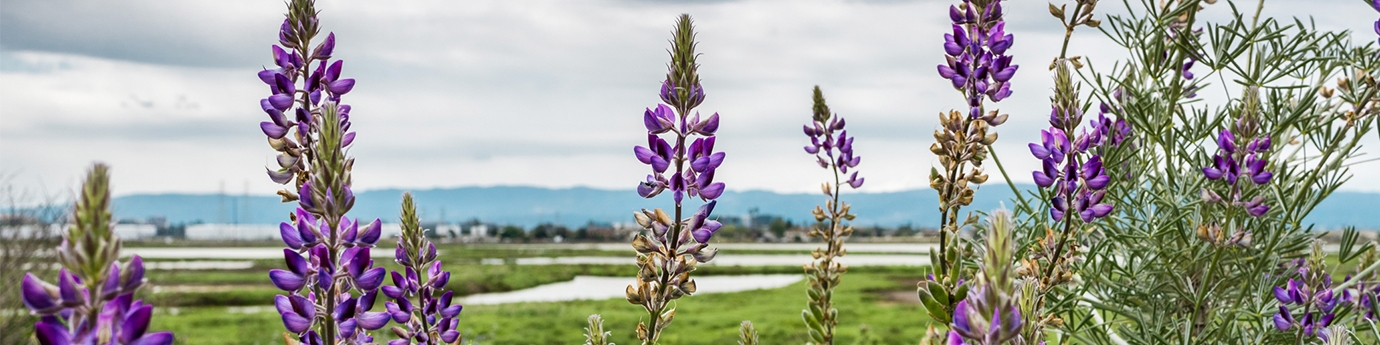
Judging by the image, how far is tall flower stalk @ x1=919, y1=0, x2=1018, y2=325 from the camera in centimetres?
221

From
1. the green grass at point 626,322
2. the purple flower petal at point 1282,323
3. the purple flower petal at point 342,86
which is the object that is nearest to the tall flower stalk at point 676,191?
the purple flower petal at point 342,86

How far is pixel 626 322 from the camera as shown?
3334 centimetres

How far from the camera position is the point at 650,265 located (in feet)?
6.83

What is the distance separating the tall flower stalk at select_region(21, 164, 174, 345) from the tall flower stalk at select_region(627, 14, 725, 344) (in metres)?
1.13

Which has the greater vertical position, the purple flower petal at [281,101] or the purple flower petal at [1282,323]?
the purple flower petal at [281,101]

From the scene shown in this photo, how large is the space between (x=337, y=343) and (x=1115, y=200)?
289cm

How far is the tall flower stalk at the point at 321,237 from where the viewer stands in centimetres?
151

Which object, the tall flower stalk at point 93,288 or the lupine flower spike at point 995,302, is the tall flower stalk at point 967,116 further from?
the tall flower stalk at point 93,288

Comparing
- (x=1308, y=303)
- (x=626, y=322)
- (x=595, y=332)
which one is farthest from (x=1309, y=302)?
(x=626, y=322)

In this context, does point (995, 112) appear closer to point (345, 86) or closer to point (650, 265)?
point (650, 265)

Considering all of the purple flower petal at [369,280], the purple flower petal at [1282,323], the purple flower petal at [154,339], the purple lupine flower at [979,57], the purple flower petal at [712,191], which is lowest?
the purple flower petal at [1282,323]

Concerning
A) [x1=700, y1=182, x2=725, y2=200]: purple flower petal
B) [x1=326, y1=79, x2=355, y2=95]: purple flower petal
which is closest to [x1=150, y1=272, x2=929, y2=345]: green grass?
[x1=326, y1=79, x2=355, y2=95]: purple flower petal

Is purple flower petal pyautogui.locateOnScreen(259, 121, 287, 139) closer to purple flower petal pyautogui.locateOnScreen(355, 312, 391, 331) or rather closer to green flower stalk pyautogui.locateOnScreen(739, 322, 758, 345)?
purple flower petal pyautogui.locateOnScreen(355, 312, 391, 331)

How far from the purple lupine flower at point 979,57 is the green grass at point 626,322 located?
21.4 metres
